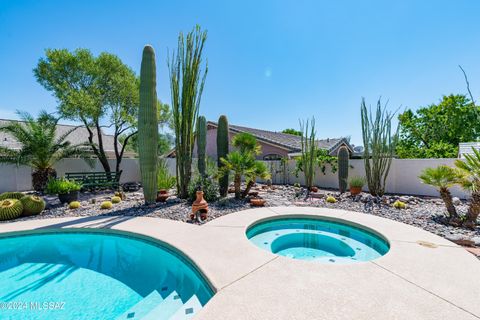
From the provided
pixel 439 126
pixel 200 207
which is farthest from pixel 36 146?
pixel 439 126

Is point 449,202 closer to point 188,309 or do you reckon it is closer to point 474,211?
point 474,211

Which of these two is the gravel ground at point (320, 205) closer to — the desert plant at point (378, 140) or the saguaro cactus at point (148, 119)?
the desert plant at point (378, 140)

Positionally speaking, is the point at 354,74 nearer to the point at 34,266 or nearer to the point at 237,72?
the point at 237,72

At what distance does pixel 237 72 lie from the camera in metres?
12.4

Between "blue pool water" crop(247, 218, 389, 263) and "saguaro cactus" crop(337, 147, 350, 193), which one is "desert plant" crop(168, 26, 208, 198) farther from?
"saguaro cactus" crop(337, 147, 350, 193)

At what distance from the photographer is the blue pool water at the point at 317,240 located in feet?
14.5

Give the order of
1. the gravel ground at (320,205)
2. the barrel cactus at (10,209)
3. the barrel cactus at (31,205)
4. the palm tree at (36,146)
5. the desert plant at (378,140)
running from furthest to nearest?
the palm tree at (36,146) < the desert plant at (378,140) < the barrel cactus at (31,205) < the barrel cactus at (10,209) < the gravel ground at (320,205)

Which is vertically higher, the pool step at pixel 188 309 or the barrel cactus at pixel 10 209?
the barrel cactus at pixel 10 209

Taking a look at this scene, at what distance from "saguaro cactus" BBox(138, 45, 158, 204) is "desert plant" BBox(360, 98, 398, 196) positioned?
29.0ft

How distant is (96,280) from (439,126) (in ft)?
84.7

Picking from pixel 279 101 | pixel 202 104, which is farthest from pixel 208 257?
pixel 279 101

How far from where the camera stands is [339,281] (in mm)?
2855

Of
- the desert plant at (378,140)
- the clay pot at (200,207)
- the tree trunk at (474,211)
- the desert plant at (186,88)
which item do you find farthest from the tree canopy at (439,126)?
the clay pot at (200,207)

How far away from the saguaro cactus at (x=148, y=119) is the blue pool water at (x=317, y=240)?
440cm
